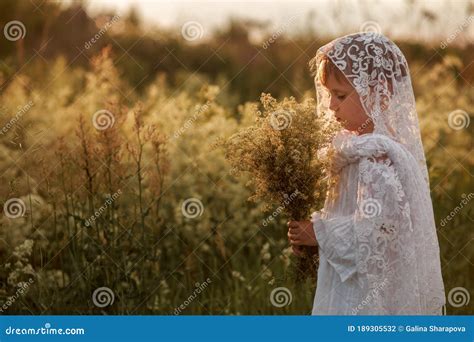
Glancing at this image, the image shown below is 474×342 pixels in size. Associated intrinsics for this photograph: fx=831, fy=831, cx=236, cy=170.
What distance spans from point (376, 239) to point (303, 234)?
304 mm

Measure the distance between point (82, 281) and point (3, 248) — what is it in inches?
31.4

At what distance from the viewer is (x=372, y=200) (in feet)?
10.8

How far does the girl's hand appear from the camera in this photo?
3412 millimetres

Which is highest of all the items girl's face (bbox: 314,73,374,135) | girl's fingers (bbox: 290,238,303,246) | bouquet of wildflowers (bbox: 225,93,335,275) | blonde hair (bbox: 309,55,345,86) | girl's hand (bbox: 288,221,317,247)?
blonde hair (bbox: 309,55,345,86)

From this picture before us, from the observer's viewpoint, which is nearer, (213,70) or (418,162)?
(418,162)

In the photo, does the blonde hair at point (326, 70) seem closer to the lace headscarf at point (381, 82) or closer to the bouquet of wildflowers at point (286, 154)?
the lace headscarf at point (381, 82)

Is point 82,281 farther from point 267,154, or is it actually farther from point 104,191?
point 267,154

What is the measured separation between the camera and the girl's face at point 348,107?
3445 mm

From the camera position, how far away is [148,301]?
4.80 metres

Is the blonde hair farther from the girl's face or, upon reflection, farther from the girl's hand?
the girl's hand

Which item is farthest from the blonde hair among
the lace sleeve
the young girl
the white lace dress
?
the lace sleeve

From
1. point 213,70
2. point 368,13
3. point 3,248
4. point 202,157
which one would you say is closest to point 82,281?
point 3,248

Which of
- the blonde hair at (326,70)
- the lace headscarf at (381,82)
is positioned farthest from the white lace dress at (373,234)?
the blonde hair at (326,70)

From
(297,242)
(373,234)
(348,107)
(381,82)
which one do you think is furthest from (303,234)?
(381,82)
